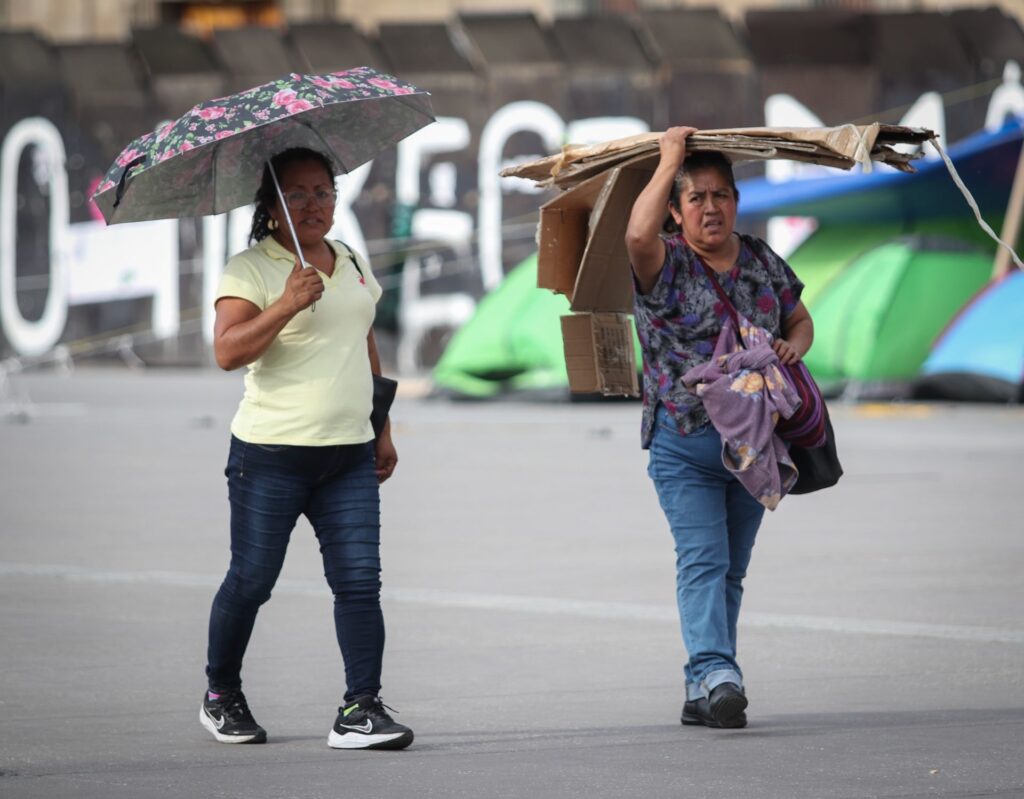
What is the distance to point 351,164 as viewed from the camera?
600cm

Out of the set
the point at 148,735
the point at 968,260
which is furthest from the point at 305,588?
the point at 968,260

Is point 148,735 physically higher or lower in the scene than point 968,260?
lower

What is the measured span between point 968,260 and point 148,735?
15.6 m

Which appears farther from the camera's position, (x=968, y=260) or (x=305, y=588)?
(x=968, y=260)

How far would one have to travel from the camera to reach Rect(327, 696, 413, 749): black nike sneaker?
17.7 ft

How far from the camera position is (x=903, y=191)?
1973 centimetres

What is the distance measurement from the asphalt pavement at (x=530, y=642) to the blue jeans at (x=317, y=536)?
10.7 inches

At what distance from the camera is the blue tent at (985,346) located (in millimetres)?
18984

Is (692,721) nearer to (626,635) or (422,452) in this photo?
(626,635)

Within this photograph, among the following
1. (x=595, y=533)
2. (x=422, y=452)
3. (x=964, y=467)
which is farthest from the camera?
(x=422, y=452)

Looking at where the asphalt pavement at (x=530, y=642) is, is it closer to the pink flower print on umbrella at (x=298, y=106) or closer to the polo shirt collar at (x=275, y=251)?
the polo shirt collar at (x=275, y=251)

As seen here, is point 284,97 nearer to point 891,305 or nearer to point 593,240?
point 593,240

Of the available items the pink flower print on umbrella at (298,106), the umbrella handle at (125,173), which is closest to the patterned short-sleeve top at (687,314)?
the pink flower print on umbrella at (298,106)

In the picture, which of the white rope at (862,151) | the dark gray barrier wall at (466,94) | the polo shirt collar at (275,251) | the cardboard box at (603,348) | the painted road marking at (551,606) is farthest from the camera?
the dark gray barrier wall at (466,94)
